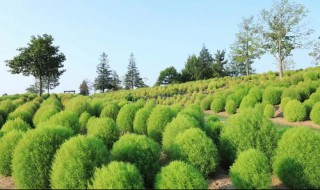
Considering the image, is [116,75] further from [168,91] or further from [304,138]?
[304,138]

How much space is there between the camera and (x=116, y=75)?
82.9 metres

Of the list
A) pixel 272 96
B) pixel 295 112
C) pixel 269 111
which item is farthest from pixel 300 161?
pixel 272 96

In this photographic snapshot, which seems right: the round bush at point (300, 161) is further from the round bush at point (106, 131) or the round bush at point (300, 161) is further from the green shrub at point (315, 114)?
the green shrub at point (315, 114)

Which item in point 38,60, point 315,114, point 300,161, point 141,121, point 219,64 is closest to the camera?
point 300,161

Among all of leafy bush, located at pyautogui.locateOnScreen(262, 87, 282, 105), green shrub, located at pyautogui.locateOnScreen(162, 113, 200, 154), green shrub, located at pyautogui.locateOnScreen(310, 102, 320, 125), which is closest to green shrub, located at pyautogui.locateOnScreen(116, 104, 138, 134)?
green shrub, located at pyautogui.locateOnScreen(162, 113, 200, 154)

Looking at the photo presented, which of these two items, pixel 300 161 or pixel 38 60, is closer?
pixel 300 161

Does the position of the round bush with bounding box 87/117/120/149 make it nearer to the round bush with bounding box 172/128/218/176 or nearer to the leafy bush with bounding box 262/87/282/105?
the round bush with bounding box 172/128/218/176

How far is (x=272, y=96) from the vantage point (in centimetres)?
1888

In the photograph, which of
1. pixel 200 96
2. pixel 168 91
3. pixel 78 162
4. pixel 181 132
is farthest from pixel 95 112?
pixel 168 91

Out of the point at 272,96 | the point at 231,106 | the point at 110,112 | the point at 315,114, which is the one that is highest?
the point at 272,96

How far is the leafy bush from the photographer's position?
18875mm

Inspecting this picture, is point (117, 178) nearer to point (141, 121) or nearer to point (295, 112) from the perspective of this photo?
point (141, 121)

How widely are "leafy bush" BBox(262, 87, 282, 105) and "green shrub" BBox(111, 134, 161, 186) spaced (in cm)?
1399

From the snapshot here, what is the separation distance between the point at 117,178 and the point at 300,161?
3718mm
